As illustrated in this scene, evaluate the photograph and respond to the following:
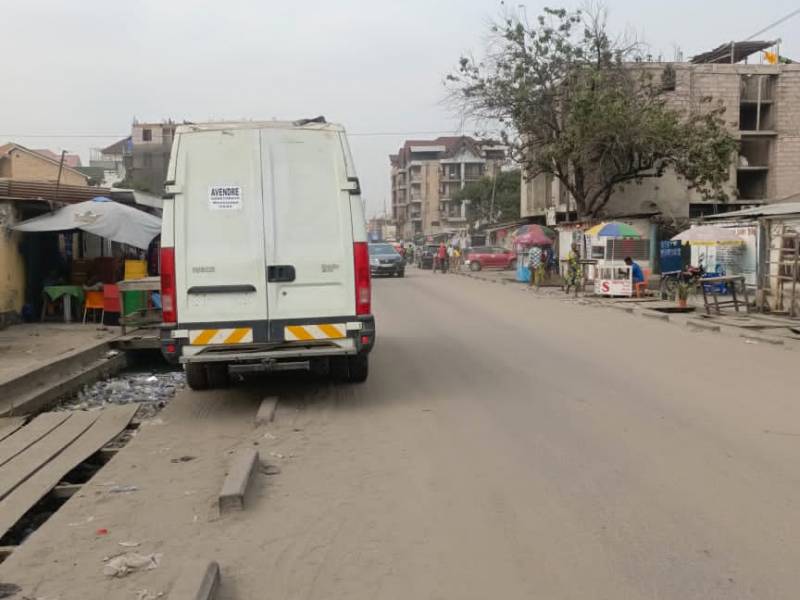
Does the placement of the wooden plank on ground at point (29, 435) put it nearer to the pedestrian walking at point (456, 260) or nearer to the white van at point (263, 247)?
the white van at point (263, 247)

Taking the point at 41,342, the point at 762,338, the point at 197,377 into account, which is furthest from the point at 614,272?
the point at 197,377

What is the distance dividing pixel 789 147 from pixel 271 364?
126ft

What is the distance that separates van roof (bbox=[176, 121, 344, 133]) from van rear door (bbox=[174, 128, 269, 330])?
57 millimetres

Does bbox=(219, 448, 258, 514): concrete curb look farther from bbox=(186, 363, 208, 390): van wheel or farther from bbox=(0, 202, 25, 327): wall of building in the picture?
bbox=(0, 202, 25, 327): wall of building

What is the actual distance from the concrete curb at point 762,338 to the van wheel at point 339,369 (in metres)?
7.99

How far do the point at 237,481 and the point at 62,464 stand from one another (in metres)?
2.02

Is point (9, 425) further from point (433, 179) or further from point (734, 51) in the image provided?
point (433, 179)

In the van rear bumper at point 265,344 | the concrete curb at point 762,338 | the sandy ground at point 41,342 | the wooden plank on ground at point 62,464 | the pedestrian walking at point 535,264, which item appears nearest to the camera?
the wooden plank on ground at point 62,464

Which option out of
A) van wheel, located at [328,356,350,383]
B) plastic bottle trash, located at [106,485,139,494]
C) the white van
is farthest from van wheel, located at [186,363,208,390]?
plastic bottle trash, located at [106,485,139,494]

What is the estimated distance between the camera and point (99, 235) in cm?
1429

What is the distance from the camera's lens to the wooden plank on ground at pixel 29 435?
21.0 feet

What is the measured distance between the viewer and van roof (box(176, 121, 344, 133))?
7289 mm

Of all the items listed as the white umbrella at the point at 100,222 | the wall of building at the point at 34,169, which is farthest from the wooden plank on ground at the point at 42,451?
the wall of building at the point at 34,169

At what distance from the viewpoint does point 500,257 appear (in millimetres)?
44562
